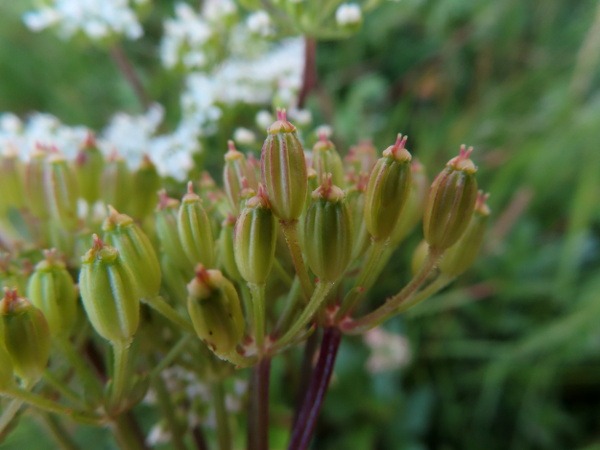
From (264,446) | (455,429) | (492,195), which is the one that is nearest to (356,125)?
(492,195)

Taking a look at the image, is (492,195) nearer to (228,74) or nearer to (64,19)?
(228,74)

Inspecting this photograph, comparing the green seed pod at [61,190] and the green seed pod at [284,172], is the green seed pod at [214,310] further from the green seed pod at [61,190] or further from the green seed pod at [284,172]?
the green seed pod at [61,190]

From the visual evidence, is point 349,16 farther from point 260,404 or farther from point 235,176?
point 260,404

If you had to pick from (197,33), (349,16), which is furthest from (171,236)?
(197,33)

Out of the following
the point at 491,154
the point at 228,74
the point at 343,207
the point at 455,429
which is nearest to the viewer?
the point at 343,207

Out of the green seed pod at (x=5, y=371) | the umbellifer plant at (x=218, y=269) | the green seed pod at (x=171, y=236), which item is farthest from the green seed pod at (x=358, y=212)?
the green seed pod at (x=5, y=371)

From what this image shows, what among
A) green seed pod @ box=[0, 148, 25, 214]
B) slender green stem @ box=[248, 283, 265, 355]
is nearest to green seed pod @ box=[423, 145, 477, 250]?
slender green stem @ box=[248, 283, 265, 355]
